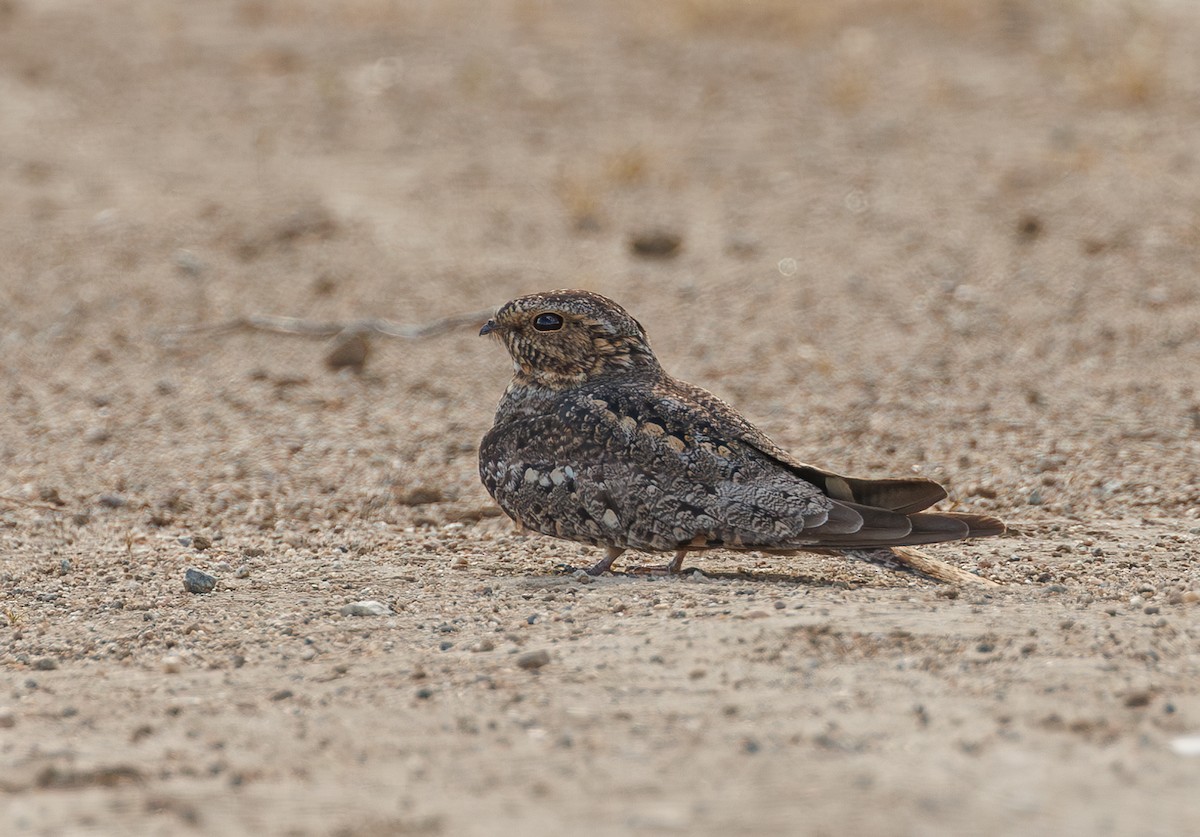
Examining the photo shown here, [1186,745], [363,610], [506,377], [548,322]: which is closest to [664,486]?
[548,322]

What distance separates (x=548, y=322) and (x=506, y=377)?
3.22m

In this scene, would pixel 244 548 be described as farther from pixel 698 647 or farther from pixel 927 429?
pixel 927 429

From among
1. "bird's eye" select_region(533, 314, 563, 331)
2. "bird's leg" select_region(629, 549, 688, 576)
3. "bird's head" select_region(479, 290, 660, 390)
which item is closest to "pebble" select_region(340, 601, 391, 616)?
"bird's leg" select_region(629, 549, 688, 576)

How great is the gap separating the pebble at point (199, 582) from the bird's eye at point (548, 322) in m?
1.56

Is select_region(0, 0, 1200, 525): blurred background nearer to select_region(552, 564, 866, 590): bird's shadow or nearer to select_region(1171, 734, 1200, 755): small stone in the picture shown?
select_region(552, 564, 866, 590): bird's shadow

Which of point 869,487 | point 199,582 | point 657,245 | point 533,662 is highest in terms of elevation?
point 657,245

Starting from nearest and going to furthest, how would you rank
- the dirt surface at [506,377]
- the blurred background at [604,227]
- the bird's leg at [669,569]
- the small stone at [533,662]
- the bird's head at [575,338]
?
the dirt surface at [506,377] < the small stone at [533,662] < the bird's leg at [669,569] < the bird's head at [575,338] < the blurred background at [604,227]

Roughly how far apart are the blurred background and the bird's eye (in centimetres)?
143

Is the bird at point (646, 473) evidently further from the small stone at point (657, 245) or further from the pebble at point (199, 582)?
the small stone at point (657, 245)

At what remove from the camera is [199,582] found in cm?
569

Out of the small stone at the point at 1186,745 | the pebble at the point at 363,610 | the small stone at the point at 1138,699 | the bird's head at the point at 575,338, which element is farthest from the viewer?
the bird's head at the point at 575,338

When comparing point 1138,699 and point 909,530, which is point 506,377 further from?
point 1138,699

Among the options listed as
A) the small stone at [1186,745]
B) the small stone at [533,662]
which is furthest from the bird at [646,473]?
the small stone at [1186,745]

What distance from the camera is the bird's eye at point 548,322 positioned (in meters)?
6.01
